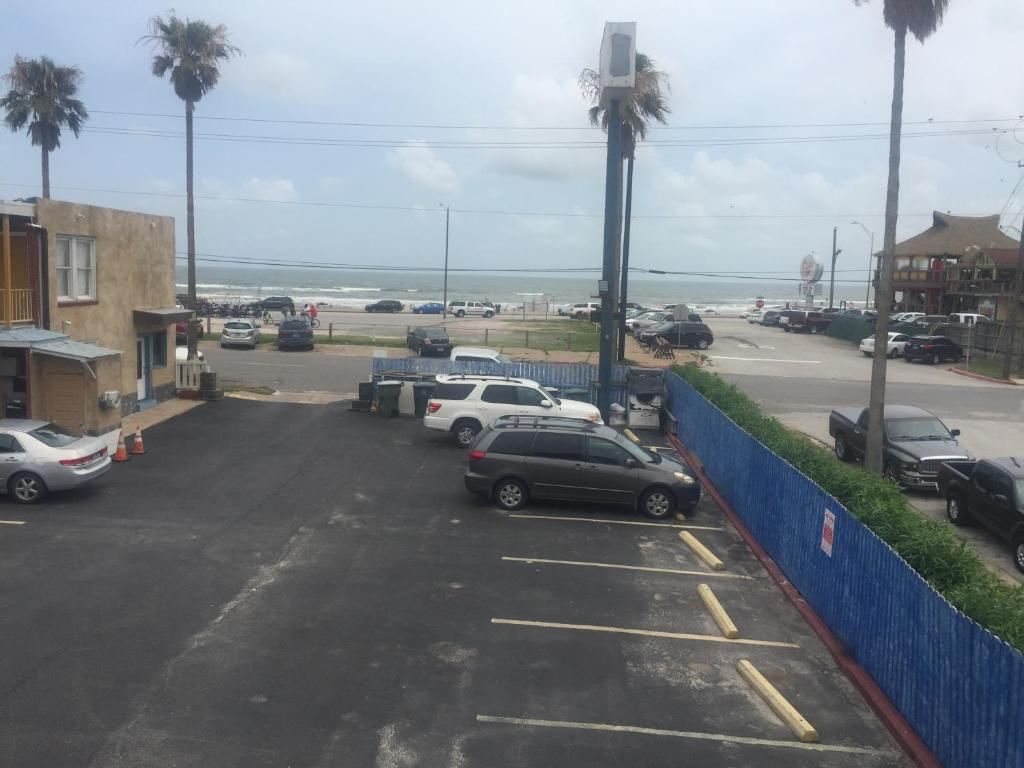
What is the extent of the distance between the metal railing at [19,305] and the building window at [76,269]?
1252 mm

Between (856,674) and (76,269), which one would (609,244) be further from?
(856,674)

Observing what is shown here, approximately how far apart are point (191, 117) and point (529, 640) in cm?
3015

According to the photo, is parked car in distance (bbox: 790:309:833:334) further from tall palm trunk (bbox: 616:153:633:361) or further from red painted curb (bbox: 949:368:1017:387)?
tall palm trunk (bbox: 616:153:633:361)

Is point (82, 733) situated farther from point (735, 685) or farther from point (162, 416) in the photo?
point (162, 416)

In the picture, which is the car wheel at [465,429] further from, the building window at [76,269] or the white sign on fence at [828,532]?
the white sign on fence at [828,532]

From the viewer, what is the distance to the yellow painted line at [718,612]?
1066 cm

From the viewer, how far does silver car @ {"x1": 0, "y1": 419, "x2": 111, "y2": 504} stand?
15.4 metres

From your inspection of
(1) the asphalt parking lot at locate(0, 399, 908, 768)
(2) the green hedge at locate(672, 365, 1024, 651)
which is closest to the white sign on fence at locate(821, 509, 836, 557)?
(2) the green hedge at locate(672, 365, 1024, 651)

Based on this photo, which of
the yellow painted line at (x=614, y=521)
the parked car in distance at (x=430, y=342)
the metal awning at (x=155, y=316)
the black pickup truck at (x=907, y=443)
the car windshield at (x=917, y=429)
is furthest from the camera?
the parked car in distance at (x=430, y=342)

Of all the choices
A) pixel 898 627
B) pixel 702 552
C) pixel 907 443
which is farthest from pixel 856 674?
pixel 907 443

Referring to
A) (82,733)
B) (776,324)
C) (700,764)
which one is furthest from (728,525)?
(776,324)

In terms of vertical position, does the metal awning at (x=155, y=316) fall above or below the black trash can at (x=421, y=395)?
above

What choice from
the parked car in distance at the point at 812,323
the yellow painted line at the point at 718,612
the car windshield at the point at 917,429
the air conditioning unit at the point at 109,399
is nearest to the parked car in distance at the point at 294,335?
the air conditioning unit at the point at 109,399

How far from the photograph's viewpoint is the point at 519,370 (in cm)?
2741
